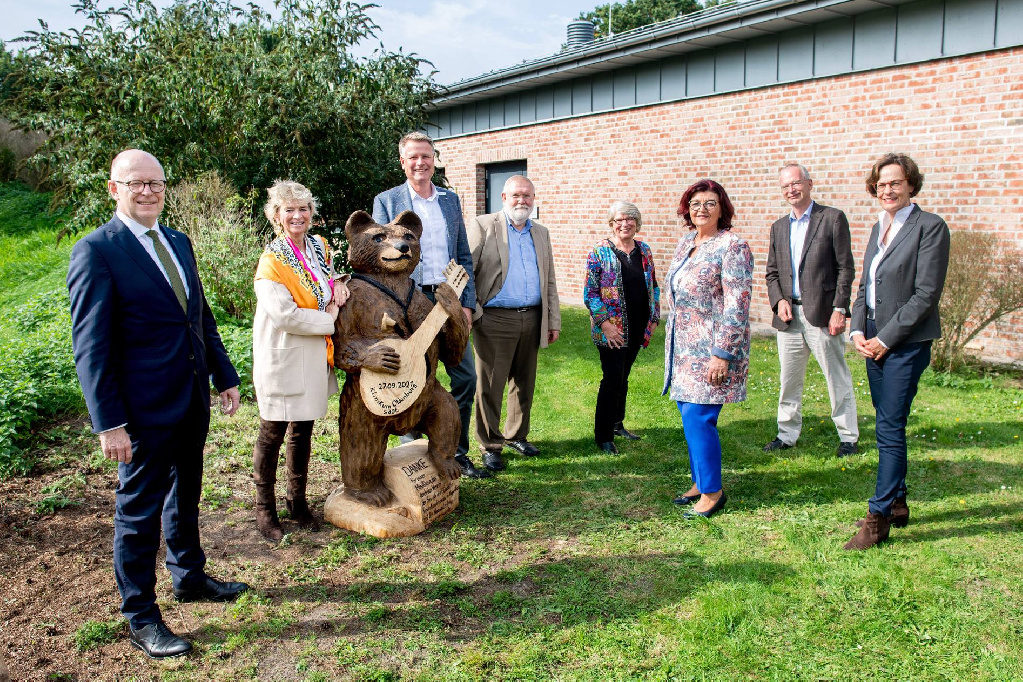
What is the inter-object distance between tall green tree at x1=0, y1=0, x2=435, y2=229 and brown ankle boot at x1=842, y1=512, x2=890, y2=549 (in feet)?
23.7

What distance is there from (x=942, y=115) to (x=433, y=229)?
6.29 meters

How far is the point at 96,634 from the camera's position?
3.18 meters

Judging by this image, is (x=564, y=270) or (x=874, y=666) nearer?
(x=874, y=666)

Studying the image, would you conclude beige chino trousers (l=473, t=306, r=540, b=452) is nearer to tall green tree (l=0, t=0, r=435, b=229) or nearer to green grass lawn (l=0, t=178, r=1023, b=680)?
green grass lawn (l=0, t=178, r=1023, b=680)

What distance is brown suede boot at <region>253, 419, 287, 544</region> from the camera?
3992 millimetres

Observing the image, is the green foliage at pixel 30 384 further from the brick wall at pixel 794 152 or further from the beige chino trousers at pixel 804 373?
the brick wall at pixel 794 152

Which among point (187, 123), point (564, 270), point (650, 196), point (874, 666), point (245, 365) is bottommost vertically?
point (874, 666)

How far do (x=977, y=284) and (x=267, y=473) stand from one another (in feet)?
23.3

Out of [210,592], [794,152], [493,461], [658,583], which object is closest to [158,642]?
[210,592]

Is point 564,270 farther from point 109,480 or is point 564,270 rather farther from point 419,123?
point 109,480

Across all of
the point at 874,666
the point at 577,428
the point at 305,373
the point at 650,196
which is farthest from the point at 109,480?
the point at 650,196

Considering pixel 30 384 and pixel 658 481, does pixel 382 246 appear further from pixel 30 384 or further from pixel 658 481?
pixel 30 384

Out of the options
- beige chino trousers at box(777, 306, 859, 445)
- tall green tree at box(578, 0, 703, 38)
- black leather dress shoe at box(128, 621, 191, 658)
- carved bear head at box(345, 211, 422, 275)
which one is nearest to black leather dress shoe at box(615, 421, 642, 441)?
beige chino trousers at box(777, 306, 859, 445)

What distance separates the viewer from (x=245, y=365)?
7.18 meters
